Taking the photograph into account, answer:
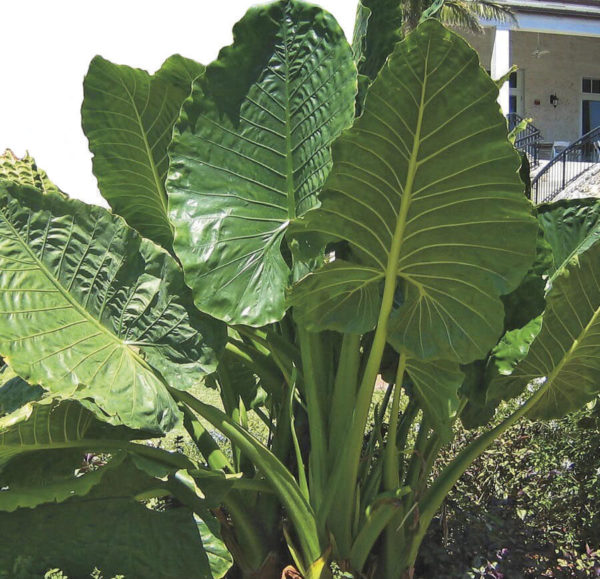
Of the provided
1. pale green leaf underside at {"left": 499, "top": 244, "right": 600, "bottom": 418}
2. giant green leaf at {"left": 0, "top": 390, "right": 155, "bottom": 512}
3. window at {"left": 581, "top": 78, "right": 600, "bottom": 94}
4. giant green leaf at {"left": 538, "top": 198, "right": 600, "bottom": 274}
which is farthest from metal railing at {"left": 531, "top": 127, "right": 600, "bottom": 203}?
giant green leaf at {"left": 0, "top": 390, "right": 155, "bottom": 512}

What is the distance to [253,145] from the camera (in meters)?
2.17

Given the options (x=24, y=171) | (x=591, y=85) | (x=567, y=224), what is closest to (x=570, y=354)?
(x=567, y=224)

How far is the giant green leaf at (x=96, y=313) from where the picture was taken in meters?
1.92

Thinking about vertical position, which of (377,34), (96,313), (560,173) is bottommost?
(96,313)

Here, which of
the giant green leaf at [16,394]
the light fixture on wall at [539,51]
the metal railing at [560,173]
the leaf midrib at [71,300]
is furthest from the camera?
the light fixture on wall at [539,51]

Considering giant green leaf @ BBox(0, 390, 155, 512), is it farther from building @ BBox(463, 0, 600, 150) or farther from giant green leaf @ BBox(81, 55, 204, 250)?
building @ BBox(463, 0, 600, 150)

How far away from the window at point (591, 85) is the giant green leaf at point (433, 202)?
Result: 2074 cm

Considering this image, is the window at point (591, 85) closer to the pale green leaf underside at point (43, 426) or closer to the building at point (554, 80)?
the building at point (554, 80)

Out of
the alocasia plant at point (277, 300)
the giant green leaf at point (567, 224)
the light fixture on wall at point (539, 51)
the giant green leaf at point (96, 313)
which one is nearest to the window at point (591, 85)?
the light fixture on wall at point (539, 51)

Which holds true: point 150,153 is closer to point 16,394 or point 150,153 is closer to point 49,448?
point 16,394

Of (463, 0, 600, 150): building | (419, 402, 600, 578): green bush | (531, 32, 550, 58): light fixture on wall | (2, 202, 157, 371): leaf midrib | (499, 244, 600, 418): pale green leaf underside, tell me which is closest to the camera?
(2, 202, 157, 371): leaf midrib

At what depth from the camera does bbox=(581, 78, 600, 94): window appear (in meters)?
20.8

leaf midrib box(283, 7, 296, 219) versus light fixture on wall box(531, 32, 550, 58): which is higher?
light fixture on wall box(531, 32, 550, 58)

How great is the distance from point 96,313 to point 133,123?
700mm
